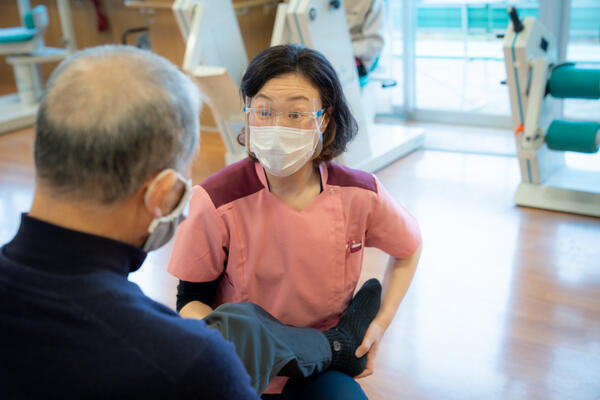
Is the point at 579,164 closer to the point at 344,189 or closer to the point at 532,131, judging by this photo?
the point at 532,131

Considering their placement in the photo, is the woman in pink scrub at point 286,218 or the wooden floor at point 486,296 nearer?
the woman in pink scrub at point 286,218

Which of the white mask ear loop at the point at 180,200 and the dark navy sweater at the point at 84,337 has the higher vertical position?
the white mask ear loop at the point at 180,200

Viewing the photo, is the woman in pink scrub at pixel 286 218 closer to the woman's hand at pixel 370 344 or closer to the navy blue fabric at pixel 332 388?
the woman's hand at pixel 370 344

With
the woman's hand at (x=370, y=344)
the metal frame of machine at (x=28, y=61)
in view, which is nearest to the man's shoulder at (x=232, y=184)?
the woman's hand at (x=370, y=344)

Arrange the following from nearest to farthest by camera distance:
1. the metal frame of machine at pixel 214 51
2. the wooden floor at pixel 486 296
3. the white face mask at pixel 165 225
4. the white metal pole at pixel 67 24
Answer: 1. the white face mask at pixel 165 225
2. the wooden floor at pixel 486 296
3. the metal frame of machine at pixel 214 51
4. the white metal pole at pixel 67 24

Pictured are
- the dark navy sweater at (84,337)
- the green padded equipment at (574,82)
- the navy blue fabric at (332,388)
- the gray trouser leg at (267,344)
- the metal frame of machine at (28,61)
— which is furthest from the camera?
the metal frame of machine at (28,61)

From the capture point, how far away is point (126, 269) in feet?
2.72

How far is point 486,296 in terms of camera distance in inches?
94.1

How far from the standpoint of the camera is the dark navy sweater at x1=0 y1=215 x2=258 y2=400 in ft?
2.31

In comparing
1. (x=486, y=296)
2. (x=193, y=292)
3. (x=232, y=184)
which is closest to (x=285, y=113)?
(x=232, y=184)

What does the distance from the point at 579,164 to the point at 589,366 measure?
1965 millimetres

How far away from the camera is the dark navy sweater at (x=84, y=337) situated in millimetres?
705

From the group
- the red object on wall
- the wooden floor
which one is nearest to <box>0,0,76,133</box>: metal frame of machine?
the red object on wall

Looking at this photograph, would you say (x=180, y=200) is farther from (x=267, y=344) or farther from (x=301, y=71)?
(x=301, y=71)
